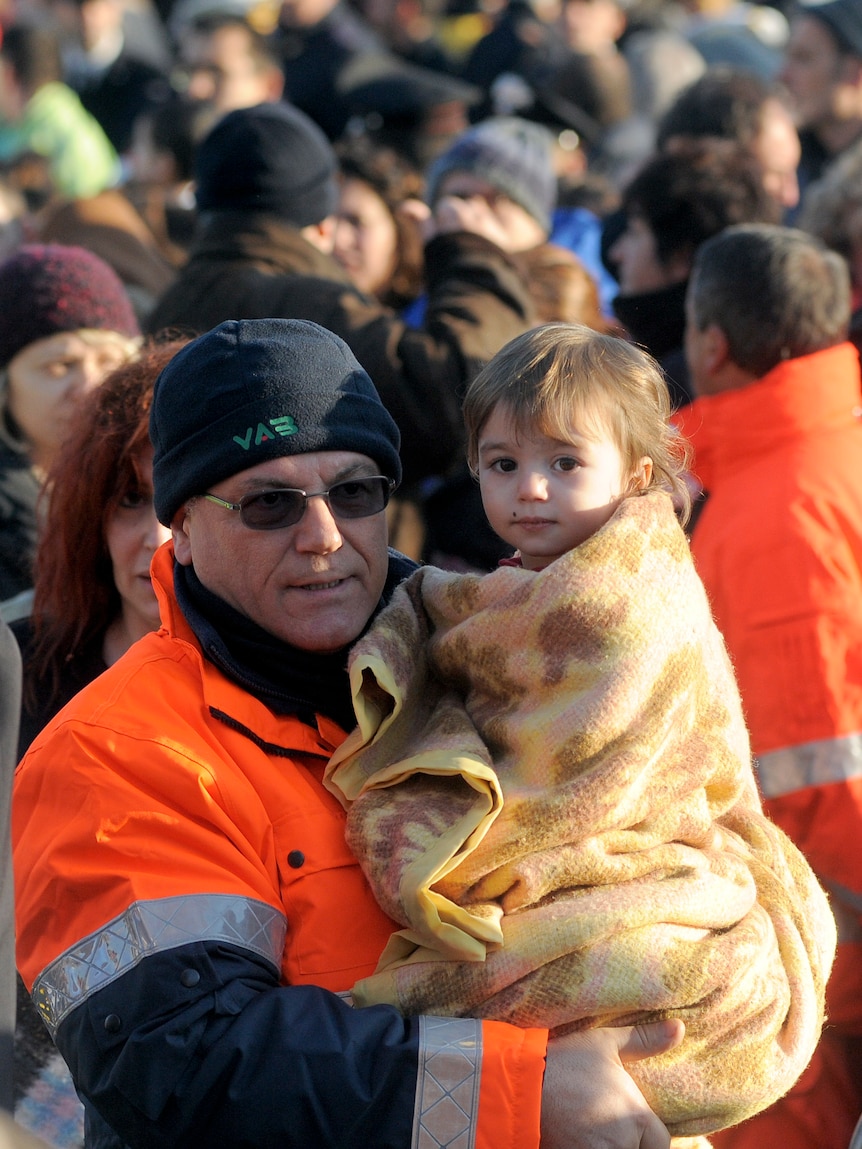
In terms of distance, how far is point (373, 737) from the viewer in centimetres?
223

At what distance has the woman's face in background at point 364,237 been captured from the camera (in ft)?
18.9

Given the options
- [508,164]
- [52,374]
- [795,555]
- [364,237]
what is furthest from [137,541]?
[364,237]

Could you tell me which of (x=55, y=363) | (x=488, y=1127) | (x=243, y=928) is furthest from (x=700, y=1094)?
(x=55, y=363)

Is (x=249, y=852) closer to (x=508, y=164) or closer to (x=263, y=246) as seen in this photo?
(x=263, y=246)

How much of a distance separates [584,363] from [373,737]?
2.27 ft

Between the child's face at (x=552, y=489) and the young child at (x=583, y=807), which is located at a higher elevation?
the child's face at (x=552, y=489)

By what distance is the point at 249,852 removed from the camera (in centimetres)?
217

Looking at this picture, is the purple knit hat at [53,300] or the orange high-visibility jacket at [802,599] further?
the purple knit hat at [53,300]

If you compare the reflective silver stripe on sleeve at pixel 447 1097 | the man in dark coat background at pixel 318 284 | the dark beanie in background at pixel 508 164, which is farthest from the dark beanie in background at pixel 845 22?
the reflective silver stripe on sleeve at pixel 447 1097

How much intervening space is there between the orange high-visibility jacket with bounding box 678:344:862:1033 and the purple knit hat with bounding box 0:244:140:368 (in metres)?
1.82

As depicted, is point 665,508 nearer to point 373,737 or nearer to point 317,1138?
point 373,737

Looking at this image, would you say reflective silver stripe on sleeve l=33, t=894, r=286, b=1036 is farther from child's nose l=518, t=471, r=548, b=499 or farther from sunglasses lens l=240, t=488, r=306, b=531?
child's nose l=518, t=471, r=548, b=499

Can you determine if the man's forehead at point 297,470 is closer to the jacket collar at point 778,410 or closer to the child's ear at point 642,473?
the child's ear at point 642,473

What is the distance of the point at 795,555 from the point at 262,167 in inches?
79.5
